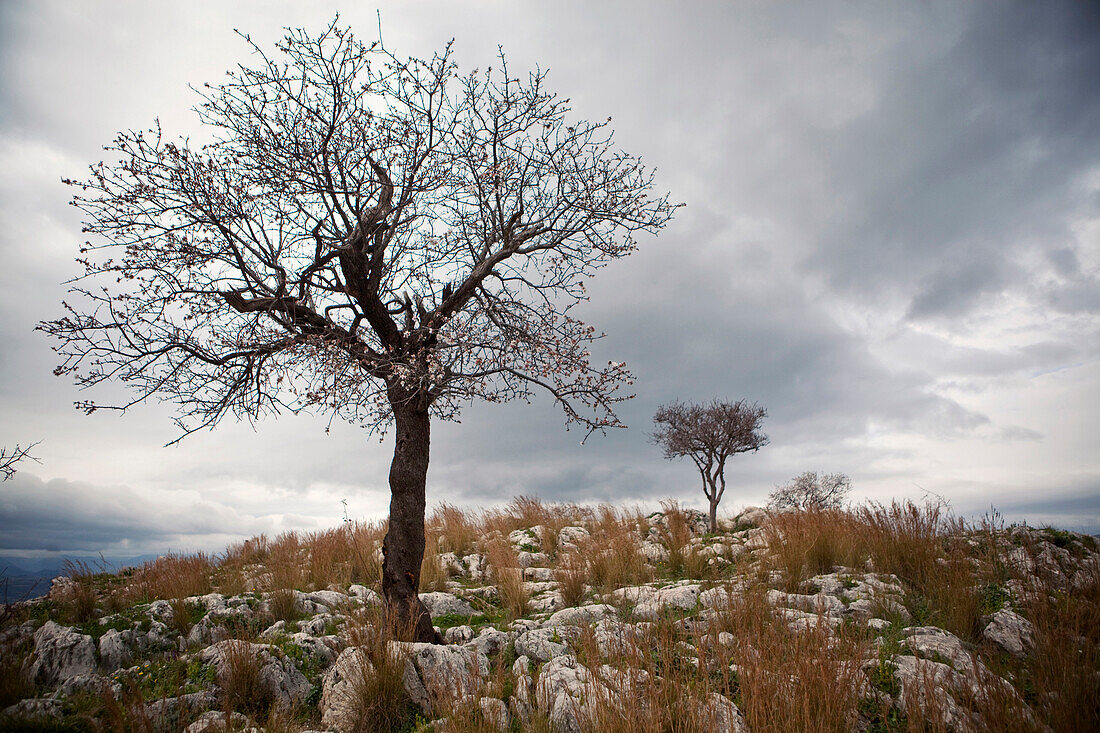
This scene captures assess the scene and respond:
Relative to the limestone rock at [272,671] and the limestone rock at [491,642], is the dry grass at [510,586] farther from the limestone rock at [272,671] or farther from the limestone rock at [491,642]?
the limestone rock at [272,671]

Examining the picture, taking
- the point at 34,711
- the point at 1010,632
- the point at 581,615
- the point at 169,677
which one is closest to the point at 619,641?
the point at 581,615

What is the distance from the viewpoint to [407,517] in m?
7.62

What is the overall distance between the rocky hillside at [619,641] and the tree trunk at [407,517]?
500mm

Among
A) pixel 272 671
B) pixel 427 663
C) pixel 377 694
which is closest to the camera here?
pixel 377 694

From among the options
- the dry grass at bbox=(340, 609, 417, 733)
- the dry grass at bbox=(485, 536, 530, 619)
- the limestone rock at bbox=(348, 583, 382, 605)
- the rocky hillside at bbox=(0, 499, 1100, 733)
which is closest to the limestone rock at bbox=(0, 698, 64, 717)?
the rocky hillside at bbox=(0, 499, 1100, 733)

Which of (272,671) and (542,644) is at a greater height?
(542,644)

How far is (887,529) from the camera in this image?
30.0ft

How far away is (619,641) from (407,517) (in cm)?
414

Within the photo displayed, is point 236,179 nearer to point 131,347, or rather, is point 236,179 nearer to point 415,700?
point 131,347

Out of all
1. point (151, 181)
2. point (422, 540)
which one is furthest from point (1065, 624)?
point (151, 181)

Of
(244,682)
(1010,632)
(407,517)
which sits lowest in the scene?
(244,682)

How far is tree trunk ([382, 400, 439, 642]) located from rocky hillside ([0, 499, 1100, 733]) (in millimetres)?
500

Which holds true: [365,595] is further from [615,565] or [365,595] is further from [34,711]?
[34,711]

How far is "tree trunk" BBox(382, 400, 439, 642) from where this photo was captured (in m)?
7.38
